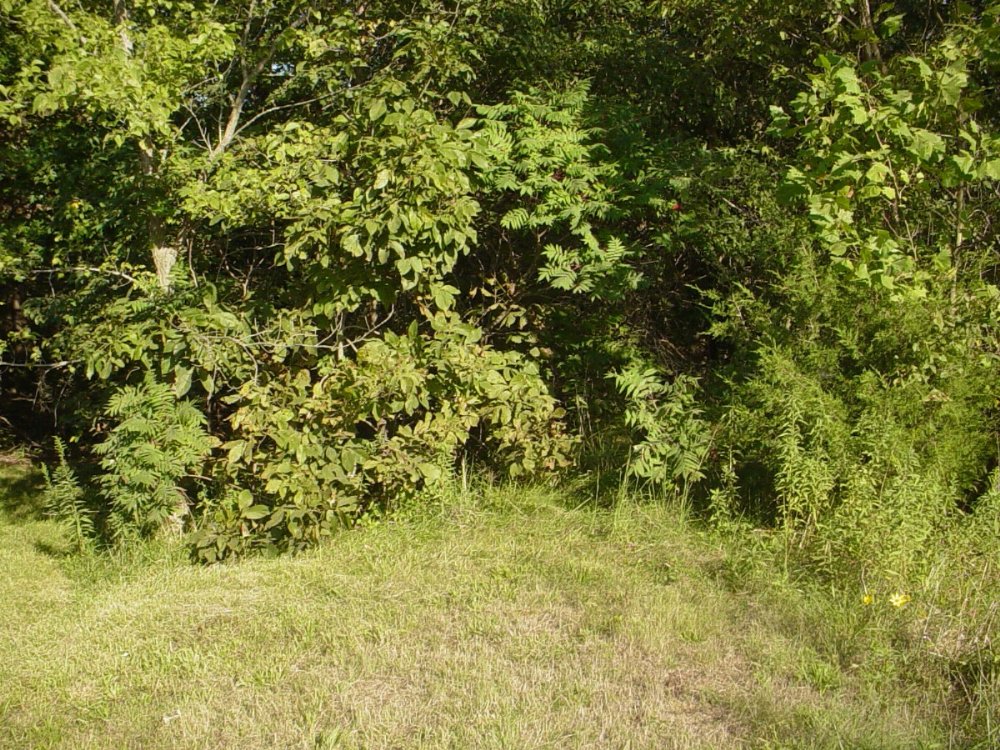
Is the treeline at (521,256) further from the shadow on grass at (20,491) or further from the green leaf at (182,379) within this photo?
the shadow on grass at (20,491)

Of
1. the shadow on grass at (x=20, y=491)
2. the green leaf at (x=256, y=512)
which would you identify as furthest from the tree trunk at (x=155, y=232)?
the shadow on grass at (x=20, y=491)

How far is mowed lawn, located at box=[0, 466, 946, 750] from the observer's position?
12.0 feet

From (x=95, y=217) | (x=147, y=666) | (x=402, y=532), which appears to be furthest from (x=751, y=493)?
(x=95, y=217)

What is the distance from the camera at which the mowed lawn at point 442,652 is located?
12.0ft

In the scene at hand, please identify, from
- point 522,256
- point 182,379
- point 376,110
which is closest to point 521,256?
point 522,256

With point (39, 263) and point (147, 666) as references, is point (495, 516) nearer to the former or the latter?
point (147, 666)

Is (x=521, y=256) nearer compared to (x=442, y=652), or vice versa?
(x=442, y=652)

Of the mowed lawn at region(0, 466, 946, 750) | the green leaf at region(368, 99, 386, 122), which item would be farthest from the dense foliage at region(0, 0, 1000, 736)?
the mowed lawn at region(0, 466, 946, 750)

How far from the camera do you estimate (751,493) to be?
6.12 meters

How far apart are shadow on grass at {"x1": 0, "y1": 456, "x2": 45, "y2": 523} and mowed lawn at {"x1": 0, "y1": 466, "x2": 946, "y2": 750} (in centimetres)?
233

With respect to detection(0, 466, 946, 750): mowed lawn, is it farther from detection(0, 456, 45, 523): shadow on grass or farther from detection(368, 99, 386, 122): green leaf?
detection(368, 99, 386, 122): green leaf

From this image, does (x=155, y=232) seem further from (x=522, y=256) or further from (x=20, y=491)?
(x=20, y=491)

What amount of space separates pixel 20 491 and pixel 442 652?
6.06m

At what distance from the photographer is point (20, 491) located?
863 cm
